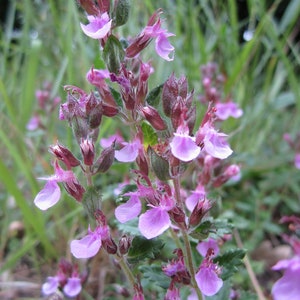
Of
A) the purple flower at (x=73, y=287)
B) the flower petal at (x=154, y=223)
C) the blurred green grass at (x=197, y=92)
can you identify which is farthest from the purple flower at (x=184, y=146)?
the blurred green grass at (x=197, y=92)

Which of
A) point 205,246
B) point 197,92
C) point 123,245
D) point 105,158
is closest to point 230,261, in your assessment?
point 205,246

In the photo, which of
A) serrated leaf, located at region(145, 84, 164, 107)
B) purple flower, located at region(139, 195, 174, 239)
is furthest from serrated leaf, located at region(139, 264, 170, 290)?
serrated leaf, located at region(145, 84, 164, 107)

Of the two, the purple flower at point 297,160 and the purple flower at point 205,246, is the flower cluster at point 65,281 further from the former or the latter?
the purple flower at point 297,160

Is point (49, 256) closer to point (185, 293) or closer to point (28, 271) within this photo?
point (28, 271)

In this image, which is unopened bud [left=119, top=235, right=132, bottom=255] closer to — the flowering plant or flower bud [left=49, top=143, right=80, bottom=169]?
the flowering plant

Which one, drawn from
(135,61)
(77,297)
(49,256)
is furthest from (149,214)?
(49,256)

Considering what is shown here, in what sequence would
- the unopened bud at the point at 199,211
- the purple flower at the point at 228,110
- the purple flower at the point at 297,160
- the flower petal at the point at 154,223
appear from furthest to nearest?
the purple flower at the point at 297,160, the purple flower at the point at 228,110, the unopened bud at the point at 199,211, the flower petal at the point at 154,223
